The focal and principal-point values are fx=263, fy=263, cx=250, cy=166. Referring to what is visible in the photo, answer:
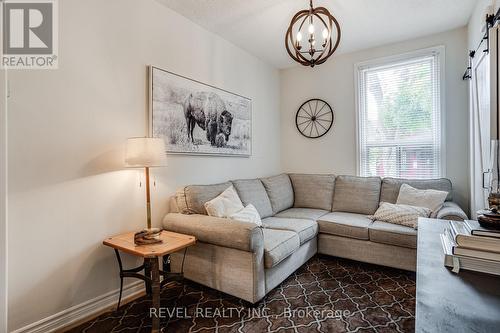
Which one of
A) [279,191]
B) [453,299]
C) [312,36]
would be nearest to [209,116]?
[279,191]

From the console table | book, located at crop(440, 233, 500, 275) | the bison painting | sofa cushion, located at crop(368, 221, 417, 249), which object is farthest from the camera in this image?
the bison painting

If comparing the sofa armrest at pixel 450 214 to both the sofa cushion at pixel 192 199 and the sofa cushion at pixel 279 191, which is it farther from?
the sofa cushion at pixel 192 199

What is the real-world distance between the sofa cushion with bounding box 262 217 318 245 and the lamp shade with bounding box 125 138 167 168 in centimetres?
140

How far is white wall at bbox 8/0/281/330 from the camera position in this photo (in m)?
1.70

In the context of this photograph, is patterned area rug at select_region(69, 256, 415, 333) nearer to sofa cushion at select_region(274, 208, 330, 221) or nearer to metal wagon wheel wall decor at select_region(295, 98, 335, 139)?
sofa cushion at select_region(274, 208, 330, 221)

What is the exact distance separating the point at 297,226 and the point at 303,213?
0.64 metres

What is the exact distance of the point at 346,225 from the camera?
2939mm

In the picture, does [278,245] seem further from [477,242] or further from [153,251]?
[477,242]

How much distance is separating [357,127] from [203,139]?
226cm

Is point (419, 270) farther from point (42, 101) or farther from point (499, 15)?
point (42, 101)

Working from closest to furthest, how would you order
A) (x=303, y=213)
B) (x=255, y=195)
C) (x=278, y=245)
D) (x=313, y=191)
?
(x=278, y=245), (x=255, y=195), (x=303, y=213), (x=313, y=191)

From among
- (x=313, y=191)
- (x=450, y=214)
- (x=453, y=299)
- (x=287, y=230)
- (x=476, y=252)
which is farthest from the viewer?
(x=313, y=191)
